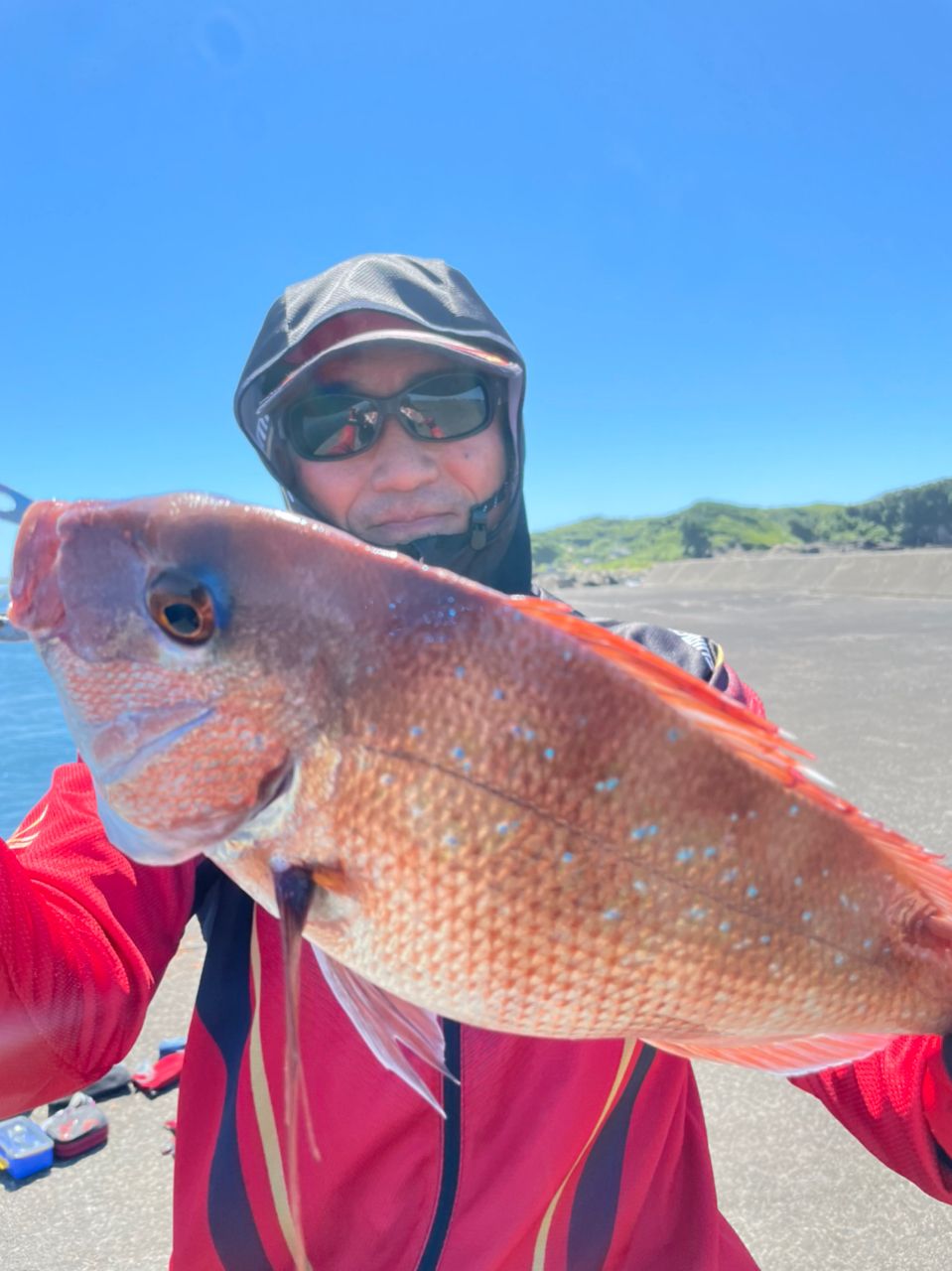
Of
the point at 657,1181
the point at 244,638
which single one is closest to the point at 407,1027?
the point at 244,638

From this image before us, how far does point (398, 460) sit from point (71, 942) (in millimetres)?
1190

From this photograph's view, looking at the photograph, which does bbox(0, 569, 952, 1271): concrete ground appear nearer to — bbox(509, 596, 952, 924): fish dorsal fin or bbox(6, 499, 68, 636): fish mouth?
bbox(509, 596, 952, 924): fish dorsal fin

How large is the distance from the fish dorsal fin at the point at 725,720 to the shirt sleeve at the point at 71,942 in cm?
92

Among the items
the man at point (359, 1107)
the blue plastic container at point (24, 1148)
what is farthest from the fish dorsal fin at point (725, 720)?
the blue plastic container at point (24, 1148)

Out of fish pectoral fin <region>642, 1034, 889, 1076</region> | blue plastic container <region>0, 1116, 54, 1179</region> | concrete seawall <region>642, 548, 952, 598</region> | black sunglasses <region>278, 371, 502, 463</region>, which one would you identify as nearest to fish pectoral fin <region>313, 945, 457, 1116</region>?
fish pectoral fin <region>642, 1034, 889, 1076</region>

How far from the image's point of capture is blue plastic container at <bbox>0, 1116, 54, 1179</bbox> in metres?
2.64

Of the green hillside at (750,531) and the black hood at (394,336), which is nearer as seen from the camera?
the black hood at (394,336)

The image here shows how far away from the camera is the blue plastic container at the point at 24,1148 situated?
2637 mm

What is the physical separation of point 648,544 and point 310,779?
292ft

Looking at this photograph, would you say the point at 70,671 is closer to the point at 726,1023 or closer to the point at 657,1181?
the point at 726,1023

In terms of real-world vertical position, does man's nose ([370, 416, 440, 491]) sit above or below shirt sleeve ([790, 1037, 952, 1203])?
above

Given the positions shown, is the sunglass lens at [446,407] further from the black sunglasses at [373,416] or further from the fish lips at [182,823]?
the fish lips at [182,823]

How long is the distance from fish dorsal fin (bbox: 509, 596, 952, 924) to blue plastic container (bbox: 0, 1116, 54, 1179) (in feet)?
9.04

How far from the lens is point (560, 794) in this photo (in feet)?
3.45
